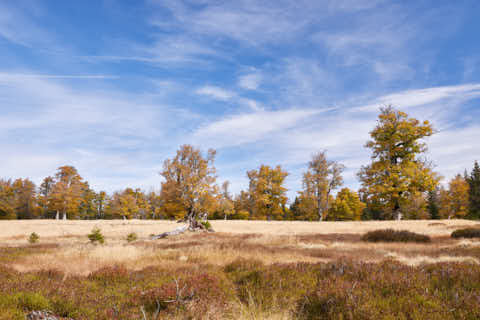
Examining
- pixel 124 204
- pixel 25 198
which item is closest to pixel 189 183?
pixel 124 204

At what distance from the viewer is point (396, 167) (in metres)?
26.8

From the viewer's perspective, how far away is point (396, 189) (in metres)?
26.3

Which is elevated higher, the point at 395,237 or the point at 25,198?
the point at 25,198

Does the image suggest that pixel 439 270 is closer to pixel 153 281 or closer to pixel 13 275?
pixel 153 281

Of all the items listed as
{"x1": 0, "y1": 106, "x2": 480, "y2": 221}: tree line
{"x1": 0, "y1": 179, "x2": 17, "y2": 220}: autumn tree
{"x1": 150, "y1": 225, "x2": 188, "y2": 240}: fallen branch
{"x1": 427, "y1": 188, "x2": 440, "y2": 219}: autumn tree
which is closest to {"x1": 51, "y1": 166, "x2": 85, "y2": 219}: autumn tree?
{"x1": 0, "y1": 106, "x2": 480, "y2": 221}: tree line

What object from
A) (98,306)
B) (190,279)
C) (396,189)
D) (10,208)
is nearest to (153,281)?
Result: (190,279)

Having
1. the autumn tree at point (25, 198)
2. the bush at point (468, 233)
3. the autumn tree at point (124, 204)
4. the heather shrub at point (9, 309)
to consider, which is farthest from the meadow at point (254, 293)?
the autumn tree at point (25, 198)

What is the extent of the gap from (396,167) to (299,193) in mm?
23622

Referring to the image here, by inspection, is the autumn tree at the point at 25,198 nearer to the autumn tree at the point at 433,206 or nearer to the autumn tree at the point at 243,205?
the autumn tree at the point at 243,205

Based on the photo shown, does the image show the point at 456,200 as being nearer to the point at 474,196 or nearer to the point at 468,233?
the point at 474,196

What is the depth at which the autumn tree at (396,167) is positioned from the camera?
26.2 metres

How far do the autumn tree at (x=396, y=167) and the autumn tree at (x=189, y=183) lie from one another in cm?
1797

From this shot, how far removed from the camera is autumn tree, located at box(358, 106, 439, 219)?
85.9 ft

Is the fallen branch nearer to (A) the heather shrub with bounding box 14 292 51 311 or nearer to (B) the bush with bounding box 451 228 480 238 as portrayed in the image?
(A) the heather shrub with bounding box 14 292 51 311
